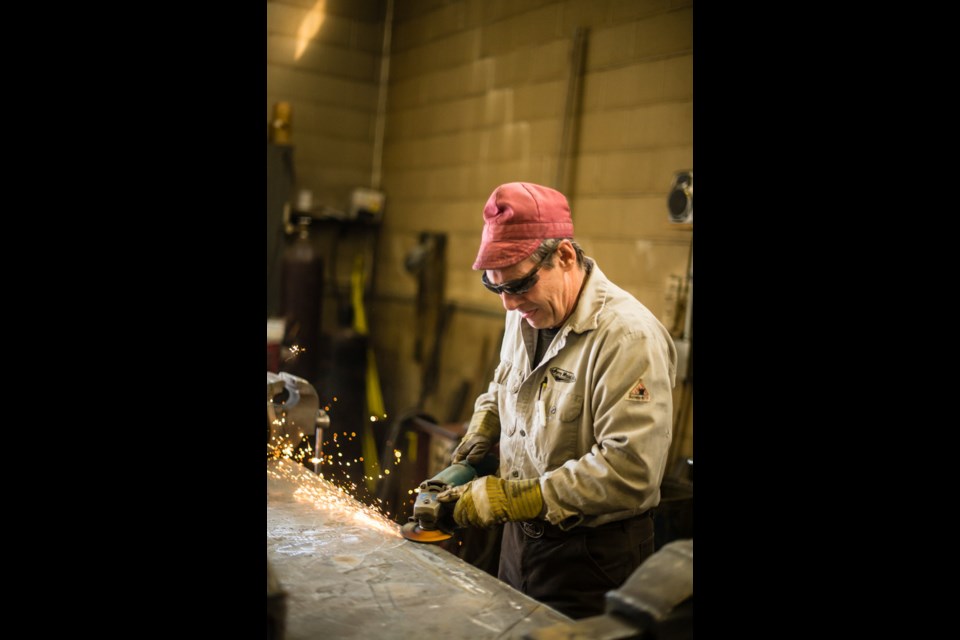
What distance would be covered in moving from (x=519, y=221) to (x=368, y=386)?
8.43ft

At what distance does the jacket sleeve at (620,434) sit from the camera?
1.34 meters

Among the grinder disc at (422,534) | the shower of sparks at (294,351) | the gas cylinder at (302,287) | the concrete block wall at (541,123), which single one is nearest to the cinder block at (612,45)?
the concrete block wall at (541,123)

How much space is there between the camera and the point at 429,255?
3.61 meters

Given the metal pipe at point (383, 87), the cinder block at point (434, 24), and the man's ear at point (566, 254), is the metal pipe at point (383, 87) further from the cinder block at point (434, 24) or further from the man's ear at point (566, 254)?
the man's ear at point (566, 254)

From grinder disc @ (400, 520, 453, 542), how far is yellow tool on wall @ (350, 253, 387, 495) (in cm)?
27

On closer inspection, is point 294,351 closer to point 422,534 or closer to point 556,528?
point 422,534

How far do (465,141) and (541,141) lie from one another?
429mm

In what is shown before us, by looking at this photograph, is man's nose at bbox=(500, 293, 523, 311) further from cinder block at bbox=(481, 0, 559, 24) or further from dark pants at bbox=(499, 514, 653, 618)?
cinder block at bbox=(481, 0, 559, 24)

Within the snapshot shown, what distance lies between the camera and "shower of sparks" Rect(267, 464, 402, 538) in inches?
63.9

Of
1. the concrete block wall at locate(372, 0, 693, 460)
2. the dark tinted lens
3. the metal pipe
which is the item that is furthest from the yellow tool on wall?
the metal pipe

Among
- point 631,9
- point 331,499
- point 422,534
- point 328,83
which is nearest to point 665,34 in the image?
point 631,9
